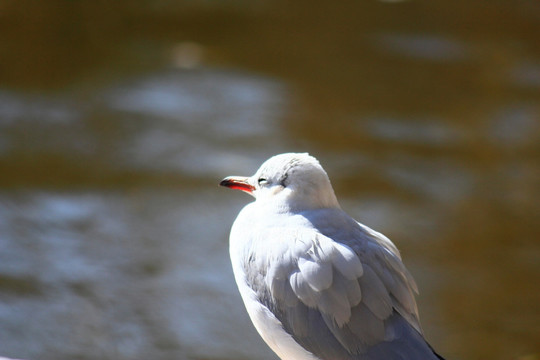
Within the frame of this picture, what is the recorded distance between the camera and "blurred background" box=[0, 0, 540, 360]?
2.66 m

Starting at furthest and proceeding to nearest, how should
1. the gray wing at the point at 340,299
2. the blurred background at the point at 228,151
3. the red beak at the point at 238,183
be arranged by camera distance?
the blurred background at the point at 228,151 < the red beak at the point at 238,183 < the gray wing at the point at 340,299

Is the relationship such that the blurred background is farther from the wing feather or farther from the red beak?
the wing feather

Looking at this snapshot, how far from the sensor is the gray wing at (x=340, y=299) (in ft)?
5.11

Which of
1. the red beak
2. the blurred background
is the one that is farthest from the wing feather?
the blurred background

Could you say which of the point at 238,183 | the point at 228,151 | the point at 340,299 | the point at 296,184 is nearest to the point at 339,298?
the point at 340,299

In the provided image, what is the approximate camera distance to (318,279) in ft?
5.23

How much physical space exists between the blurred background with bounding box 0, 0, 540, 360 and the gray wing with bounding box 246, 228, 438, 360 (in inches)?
37.2

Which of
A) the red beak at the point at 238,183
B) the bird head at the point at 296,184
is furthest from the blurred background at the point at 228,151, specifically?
the bird head at the point at 296,184

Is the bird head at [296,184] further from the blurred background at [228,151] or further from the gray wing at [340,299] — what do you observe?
the blurred background at [228,151]

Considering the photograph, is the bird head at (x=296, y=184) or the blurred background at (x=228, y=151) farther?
the blurred background at (x=228, y=151)

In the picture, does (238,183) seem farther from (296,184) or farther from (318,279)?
(318,279)

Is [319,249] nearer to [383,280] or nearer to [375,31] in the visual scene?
[383,280]

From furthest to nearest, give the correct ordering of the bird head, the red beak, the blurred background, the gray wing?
the blurred background
the red beak
the bird head
the gray wing

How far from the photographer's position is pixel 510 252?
3.00 metres
